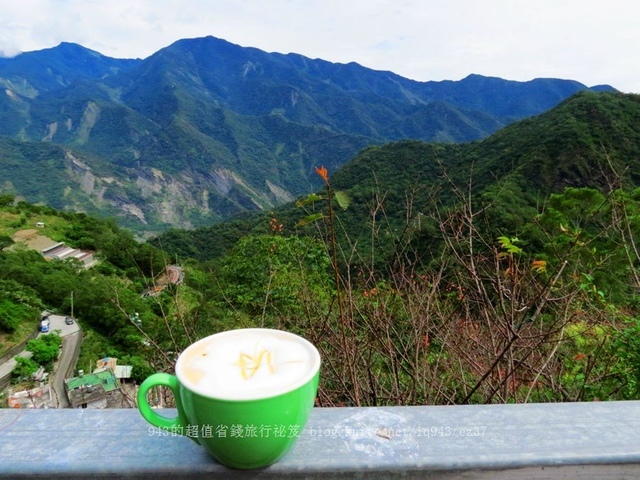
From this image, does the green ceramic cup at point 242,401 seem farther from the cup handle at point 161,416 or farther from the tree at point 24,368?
the tree at point 24,368

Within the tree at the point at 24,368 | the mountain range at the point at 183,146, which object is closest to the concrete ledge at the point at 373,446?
the tree at the point at 24,368

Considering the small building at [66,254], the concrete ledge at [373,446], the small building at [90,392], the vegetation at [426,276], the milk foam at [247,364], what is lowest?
the small building at [66,254]

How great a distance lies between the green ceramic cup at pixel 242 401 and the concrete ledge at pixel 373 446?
0.19ft

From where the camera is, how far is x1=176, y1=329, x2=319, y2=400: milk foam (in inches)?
24.4

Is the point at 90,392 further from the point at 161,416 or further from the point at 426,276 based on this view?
the point at 161,416

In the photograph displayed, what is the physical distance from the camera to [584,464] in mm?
713

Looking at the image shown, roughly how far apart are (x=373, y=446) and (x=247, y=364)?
0.87 feet

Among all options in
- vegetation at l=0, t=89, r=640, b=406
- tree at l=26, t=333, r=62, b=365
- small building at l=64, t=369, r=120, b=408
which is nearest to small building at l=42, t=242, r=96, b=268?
vegetation at l=0, t=89, r=640, b=406

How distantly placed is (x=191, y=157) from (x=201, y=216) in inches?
1250

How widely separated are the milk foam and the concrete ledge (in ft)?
0.50

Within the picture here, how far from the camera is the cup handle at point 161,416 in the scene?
666 mm

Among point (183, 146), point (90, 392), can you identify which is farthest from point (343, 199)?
point (183, 146)

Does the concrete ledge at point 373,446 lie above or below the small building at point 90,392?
above

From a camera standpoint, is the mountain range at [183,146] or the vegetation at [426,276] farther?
the mountain range at [183,146]
